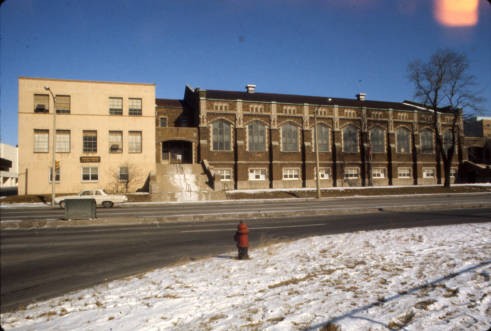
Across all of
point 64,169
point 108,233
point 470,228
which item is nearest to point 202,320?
point 108,233

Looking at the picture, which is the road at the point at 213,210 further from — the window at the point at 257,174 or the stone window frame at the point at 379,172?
the stone window frame at the point at 379,172

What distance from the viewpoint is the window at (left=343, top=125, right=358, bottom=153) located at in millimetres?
44125

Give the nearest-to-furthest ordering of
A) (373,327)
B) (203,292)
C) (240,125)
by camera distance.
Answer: (373,327), (203,292), (240,125)

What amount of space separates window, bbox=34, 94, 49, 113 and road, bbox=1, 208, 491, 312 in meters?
22.7

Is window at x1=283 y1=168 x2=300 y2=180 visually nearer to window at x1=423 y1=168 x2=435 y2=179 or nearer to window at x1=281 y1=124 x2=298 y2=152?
window at x1=281 y1=124 x2=298 y2=152

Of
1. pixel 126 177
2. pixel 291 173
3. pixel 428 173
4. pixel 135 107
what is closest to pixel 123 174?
pixel 126 177

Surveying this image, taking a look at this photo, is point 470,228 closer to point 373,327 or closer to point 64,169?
point 373,327

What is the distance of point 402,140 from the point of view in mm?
47156

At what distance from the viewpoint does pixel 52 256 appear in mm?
7938

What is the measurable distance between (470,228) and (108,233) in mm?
12831

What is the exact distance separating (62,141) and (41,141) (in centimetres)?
181

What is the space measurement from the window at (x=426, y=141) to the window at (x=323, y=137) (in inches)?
659

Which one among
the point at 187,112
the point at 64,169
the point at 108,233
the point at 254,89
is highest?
the point at 254,89

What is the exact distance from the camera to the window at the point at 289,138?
41312mm
